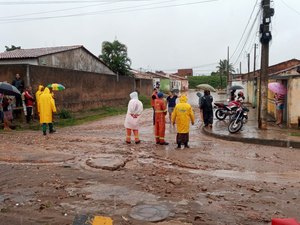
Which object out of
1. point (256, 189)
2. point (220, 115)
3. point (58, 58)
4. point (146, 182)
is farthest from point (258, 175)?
point (58, 58)

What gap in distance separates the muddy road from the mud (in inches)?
0.5

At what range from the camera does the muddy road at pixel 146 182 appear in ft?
15.8

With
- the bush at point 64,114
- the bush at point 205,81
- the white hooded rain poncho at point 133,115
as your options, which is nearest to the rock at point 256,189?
the white hooded rain poncho at point 133,115

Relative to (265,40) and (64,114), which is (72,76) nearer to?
(64,114)

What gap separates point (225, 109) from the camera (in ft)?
53.6

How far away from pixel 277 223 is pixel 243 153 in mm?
6041

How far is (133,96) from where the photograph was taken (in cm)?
1080

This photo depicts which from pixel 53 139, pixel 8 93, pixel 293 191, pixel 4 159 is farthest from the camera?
pixel 8 93

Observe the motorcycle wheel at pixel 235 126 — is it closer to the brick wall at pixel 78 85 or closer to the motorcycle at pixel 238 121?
the motorcycle at pixel 238 121

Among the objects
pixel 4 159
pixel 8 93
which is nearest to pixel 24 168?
pixel 4 159

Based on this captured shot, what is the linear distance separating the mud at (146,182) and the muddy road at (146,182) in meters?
0.01

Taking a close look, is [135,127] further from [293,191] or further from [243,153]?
[293,191]

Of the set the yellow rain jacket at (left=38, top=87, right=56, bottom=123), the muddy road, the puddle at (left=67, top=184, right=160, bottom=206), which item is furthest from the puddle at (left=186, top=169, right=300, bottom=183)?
the yellow rain jacket at (left=38, top=87, right=56, bottom=123)

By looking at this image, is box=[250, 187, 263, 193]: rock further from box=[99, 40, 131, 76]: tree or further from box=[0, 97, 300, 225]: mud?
box=[99, 40, 131, 76]: tree
